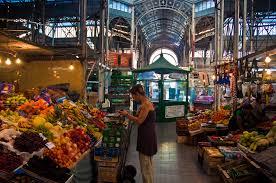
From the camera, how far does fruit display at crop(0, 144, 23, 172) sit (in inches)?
152

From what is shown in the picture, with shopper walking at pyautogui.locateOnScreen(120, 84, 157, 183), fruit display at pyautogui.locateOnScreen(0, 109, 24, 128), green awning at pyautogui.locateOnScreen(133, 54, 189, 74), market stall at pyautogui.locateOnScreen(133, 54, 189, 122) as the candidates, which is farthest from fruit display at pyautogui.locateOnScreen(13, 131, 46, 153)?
green awning at pyautogui.locateOnScreen(133, 54, 189, 74)

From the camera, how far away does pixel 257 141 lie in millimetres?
5992

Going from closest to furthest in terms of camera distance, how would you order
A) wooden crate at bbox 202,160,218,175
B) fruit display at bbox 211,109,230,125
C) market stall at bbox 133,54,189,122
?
wooden crate at bbox 202,160,218,175 < fruit display at bbox 211,109,230,125 < market stall at bbox 133,54,189,122

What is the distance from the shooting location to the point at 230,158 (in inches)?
261

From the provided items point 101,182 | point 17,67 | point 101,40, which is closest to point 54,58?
point 17,67

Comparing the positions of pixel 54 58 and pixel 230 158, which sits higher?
pixel 54 58

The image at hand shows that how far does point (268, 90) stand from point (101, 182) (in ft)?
15.8

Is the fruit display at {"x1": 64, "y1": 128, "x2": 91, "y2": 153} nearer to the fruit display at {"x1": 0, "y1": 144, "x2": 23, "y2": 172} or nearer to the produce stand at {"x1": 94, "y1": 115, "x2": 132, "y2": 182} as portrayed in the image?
the produce stand at {"x1": 94, "y1": 115, "x2": 132, "y2": 182}

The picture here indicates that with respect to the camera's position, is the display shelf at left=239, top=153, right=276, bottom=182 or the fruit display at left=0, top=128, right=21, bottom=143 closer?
the display shelf at left=239, top=153, right=276, bottom=182

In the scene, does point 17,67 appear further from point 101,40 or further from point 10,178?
point 10,178

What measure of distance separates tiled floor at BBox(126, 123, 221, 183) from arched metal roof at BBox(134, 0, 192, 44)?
15.8m

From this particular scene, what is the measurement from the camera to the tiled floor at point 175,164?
668cm

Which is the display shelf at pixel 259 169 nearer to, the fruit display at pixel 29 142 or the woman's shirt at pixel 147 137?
the woman's shirt at pixel 147 137

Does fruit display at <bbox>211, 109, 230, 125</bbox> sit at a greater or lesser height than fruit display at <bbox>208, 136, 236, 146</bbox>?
greater
